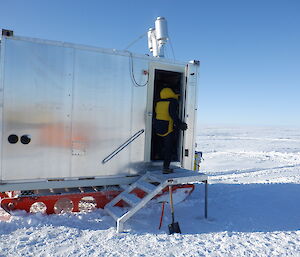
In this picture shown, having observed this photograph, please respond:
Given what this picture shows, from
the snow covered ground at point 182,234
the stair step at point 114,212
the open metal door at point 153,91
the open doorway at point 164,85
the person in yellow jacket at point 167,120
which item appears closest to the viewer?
the snow covered ground at point 182,234

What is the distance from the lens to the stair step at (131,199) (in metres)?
4.35

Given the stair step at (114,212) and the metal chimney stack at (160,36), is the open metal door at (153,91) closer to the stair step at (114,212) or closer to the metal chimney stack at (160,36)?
the metal chimney stack at (160,36)

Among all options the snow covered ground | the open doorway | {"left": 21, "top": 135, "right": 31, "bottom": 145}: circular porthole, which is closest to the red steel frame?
the snow covered ground

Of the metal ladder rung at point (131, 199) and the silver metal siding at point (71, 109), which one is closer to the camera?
the silver metal siding at point (71, 109)

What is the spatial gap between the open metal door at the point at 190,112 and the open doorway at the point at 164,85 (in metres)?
0.11

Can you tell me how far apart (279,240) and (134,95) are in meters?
3.18

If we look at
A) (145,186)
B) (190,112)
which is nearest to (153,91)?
(190,112)

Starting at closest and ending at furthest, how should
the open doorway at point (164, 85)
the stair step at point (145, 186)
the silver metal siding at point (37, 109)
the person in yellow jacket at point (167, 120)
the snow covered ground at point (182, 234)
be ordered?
the snow covered ground at point (182, 234) → the silver metal siding at point (37, 109) → the stair step at point (145, 186) → the person in yellow jacket at point (167, 120) → the open doorway at point (164, 85)

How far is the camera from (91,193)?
4746 millimetres

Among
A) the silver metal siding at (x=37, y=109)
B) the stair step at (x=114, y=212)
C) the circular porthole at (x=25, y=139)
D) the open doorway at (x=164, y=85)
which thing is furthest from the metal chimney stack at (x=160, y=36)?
the stair step at (x=114, y=212)

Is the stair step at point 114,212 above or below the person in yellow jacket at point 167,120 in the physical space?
below

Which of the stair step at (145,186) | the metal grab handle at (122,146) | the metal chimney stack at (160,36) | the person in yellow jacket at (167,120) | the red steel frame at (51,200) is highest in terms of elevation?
the metal chimney stack at (160,36)

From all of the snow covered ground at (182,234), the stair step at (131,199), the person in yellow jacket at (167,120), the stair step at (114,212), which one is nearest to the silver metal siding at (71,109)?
the person in yellow jacket at (167,120)

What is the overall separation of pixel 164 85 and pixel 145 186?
94.8 inches
